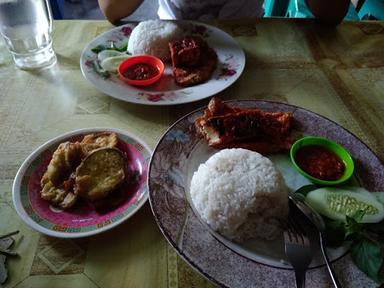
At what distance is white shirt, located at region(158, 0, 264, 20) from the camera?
198 centimetres

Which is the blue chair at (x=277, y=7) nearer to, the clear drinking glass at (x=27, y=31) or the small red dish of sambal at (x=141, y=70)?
the small red dish of sambal at (x=141, y=70)

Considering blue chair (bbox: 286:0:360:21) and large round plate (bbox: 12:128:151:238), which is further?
blue chair (bbox: 286:0:360:21)

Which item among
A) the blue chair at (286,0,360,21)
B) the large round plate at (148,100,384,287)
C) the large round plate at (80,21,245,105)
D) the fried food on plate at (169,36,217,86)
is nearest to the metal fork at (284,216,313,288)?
the large round plate at (148,100,384,287)

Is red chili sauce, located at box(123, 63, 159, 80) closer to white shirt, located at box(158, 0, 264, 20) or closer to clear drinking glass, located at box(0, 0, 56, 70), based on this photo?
clear drinking glass, located at box(0, 0, 56, 70)

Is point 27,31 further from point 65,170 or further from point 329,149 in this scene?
point 329,149

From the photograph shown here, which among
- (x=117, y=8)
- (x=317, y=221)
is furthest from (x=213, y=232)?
(x=117, y=8)

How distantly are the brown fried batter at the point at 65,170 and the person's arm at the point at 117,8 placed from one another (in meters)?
0.99

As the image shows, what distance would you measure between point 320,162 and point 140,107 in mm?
699

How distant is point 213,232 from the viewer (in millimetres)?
920

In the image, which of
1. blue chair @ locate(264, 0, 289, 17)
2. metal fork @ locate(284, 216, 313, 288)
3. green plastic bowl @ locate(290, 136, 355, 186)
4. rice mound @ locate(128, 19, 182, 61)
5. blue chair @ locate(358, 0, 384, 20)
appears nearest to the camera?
metal fork @ locate(284, 216, 313, 288)

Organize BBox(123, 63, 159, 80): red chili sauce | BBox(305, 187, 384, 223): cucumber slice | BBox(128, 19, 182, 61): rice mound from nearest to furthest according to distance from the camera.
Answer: BBox(305, 187, 384, 223): cucumber slice
BBox(123, 63, 159, 80): red chili sauce
BBox(128, 19, 182, 61): rice mound

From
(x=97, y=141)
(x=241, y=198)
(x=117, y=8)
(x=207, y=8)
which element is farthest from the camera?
(x=207, y=8)

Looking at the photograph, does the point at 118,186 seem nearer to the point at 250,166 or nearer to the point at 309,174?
the point at 250,166

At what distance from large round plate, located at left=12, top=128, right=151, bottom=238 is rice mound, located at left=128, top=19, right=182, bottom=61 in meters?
0.68
